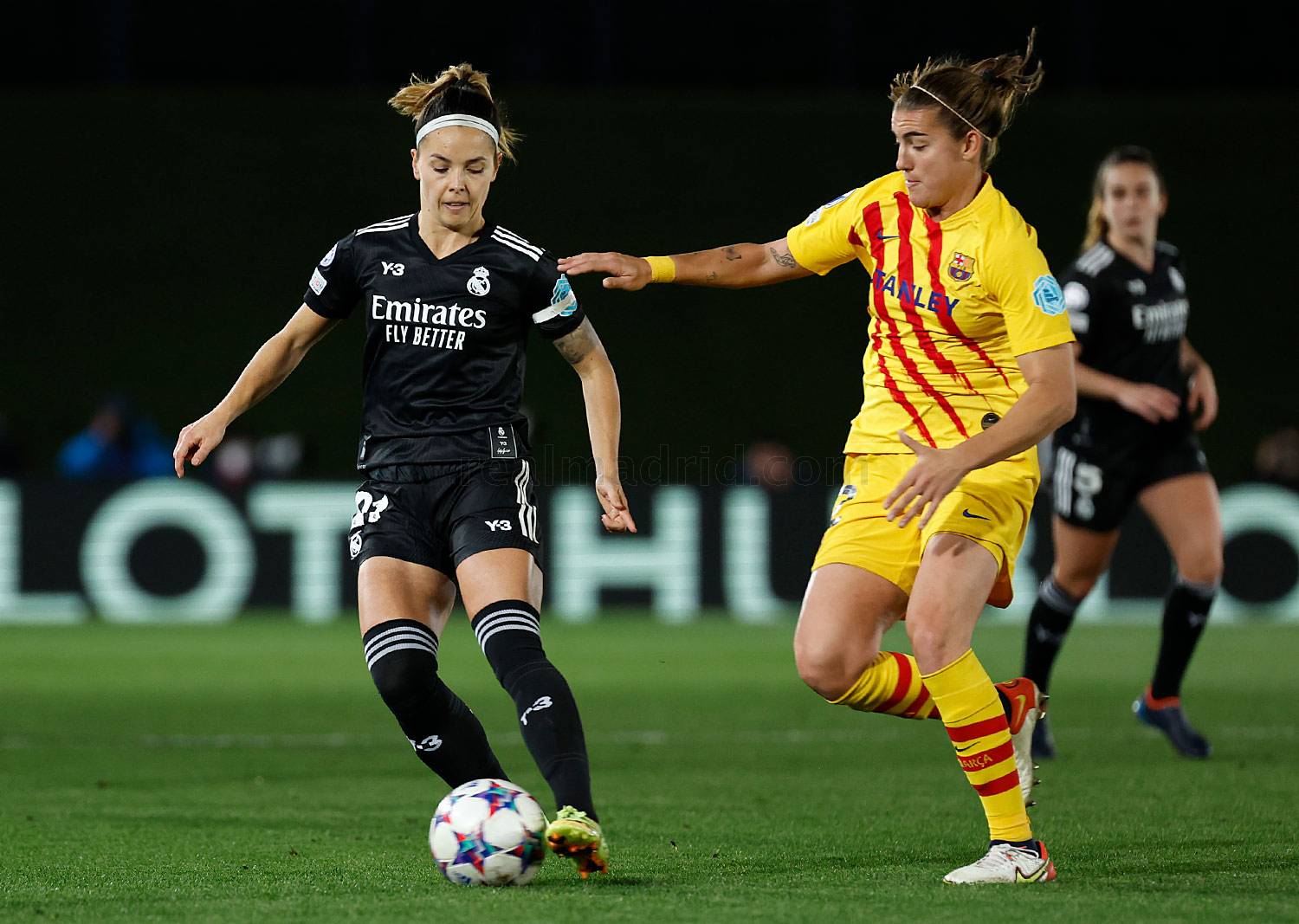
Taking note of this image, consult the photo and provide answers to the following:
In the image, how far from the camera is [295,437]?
1784cm

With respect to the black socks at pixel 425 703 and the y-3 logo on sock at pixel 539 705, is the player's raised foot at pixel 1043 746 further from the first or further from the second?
the y-3 logo on sock at pixel 539 705

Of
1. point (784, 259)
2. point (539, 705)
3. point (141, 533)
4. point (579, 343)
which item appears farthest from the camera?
point (141, 533)

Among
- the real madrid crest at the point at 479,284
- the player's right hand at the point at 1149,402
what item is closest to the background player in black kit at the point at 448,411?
the real madrid crest at the point at 479,284

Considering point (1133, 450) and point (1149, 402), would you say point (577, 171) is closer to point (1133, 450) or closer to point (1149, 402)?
point (1133, 450)

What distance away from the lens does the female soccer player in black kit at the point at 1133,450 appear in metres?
7.23

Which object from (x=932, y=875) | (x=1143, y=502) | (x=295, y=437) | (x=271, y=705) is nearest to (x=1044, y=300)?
(x=932, y=875)

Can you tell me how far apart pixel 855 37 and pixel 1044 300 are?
15.1 m

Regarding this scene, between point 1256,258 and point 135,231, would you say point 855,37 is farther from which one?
point 135,231

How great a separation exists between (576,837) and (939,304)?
1.72m

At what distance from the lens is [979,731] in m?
4.59

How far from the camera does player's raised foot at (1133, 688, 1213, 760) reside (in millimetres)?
7215

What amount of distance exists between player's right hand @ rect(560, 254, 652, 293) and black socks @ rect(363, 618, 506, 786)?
1.02 meters

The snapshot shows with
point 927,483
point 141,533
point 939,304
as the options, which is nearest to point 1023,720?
point 927,483

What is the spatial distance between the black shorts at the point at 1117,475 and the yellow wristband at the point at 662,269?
9.58 feet
